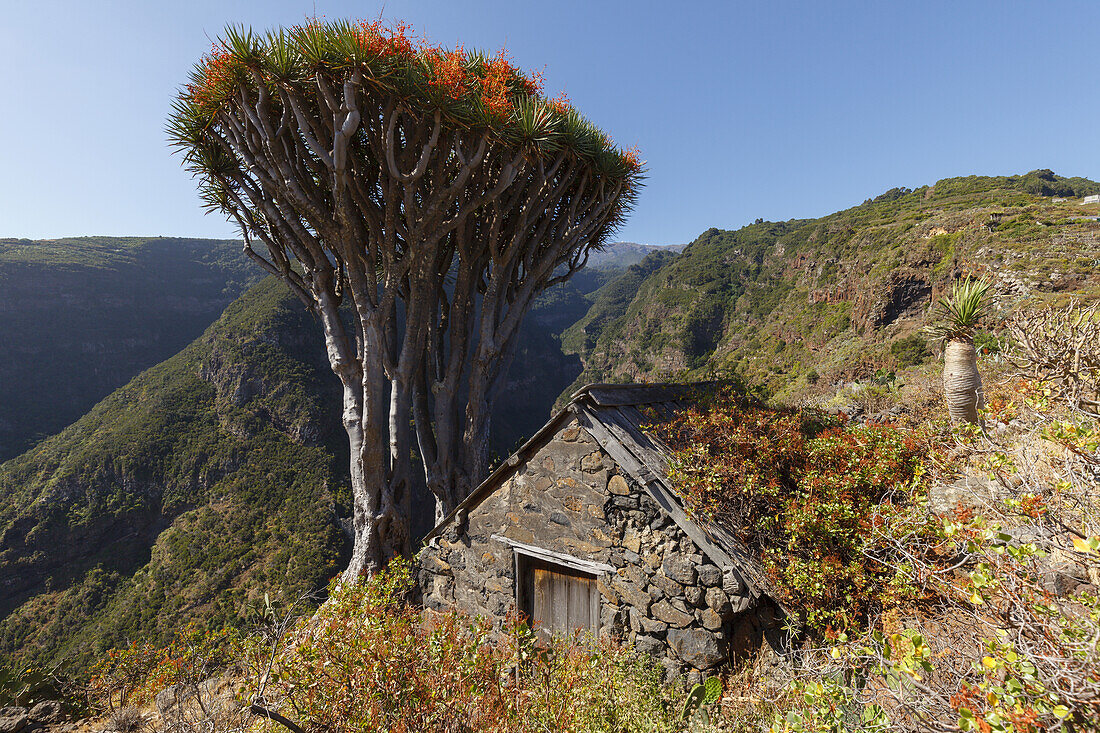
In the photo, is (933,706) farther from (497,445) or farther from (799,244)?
(799,244)

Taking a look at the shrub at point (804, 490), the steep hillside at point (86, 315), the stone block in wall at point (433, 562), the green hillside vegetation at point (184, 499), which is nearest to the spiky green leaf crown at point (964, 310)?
the shrub at point (804, 490)

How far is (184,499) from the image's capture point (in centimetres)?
3344

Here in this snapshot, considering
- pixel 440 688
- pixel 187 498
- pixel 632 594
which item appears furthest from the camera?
pixel 187 498

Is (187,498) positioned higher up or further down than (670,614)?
further down

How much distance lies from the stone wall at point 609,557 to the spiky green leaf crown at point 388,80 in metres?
4.75

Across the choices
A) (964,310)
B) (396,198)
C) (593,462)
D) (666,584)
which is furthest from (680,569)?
(396,198)

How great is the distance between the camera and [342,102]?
6.32m

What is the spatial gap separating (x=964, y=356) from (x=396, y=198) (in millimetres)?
7933

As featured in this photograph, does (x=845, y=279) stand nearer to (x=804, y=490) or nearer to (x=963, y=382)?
(x=963, y=382)

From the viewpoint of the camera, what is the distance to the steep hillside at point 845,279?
21.8 m

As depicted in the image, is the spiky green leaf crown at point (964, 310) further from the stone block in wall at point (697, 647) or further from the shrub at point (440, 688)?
the shrub at point (440, 688)

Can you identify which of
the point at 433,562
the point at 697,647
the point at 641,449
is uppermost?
the point at 641,449

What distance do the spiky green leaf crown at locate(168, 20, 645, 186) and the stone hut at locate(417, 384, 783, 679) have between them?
4347mm

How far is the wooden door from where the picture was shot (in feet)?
16.2
